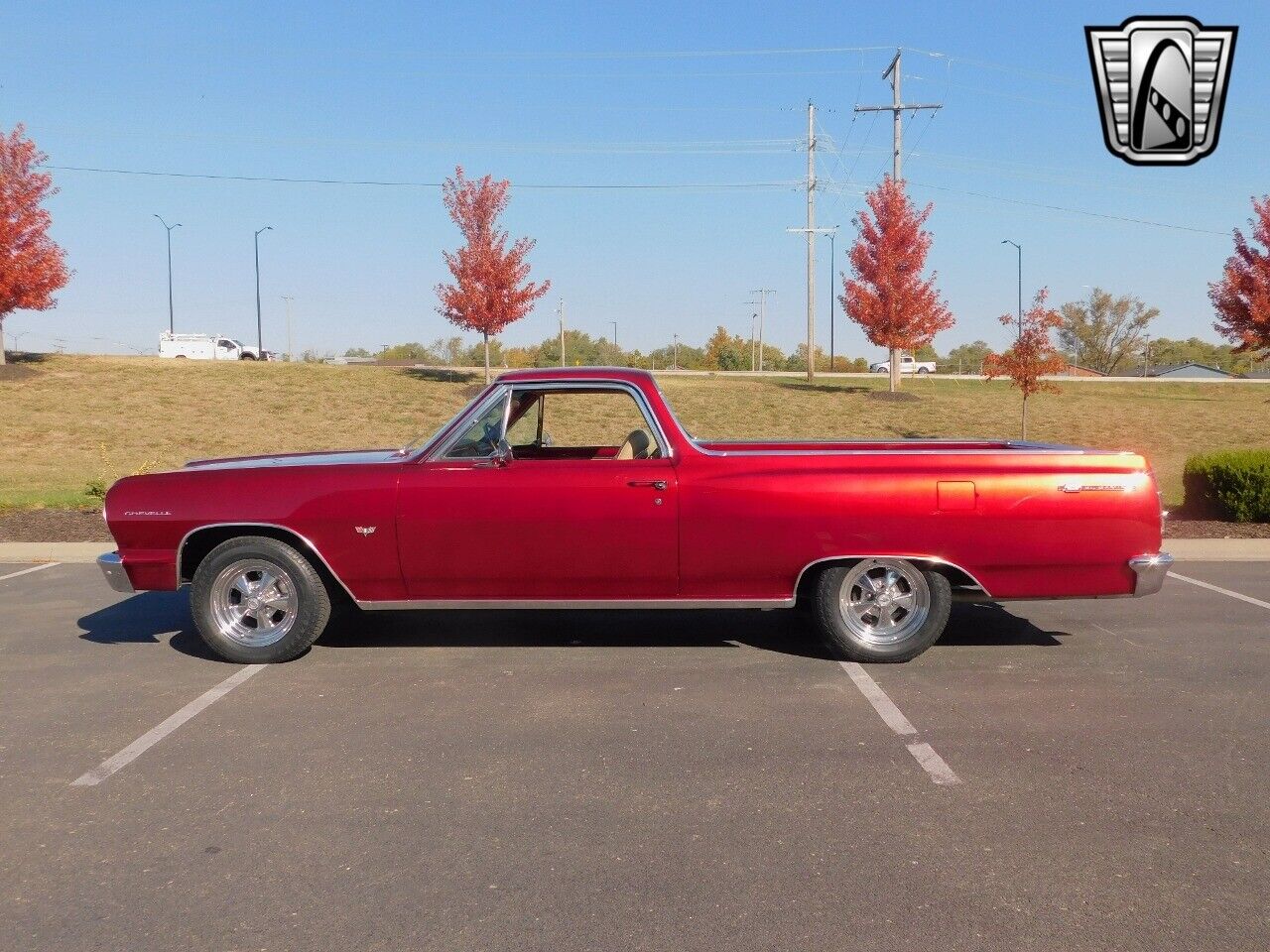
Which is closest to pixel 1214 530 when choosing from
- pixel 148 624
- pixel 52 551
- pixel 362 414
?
pixel 148 624

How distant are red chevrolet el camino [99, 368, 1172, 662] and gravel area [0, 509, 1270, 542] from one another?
631cm

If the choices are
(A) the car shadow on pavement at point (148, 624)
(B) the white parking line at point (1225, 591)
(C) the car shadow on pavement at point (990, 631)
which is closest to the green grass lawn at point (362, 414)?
(B) the white parking line at point (1225, 591)

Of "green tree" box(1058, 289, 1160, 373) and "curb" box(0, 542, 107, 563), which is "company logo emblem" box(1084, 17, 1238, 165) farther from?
"green tree" box(1058, 289, 1160, 373)

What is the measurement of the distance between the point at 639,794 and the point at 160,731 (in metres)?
2.48

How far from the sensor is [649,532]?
248 inches

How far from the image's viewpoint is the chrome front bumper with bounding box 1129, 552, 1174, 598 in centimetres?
623

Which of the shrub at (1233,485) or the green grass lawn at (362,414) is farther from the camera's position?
the green grass lawn at (362,414)

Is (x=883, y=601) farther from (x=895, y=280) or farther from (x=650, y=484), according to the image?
(x=895, y=280)

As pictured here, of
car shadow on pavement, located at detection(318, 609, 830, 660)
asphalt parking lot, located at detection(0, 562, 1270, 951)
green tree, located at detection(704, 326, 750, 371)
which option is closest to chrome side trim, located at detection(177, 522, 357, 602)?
asphalt parking lot, located at detection(0, 562, 1270, 951)

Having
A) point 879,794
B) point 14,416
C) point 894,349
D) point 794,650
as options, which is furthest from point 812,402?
point 879,794

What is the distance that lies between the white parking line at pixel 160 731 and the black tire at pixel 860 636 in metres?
3.38

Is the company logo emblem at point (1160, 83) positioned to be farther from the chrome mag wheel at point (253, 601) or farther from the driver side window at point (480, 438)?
the chrome mag wheel at point (253, 601)

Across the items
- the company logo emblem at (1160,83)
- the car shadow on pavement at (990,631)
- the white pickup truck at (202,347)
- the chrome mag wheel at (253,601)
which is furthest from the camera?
the white pickup truck at (202,347)

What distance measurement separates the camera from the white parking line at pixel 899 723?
4.65 meters
